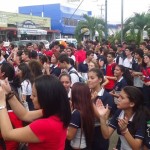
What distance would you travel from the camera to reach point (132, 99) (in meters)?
3.12

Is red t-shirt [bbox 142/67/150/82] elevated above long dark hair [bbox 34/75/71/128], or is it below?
below

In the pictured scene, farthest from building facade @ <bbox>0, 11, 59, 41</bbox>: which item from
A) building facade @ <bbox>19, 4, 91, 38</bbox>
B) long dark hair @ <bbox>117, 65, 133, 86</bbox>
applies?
long dark hair @ <bbox>117, 65, 133, 86</bbox>

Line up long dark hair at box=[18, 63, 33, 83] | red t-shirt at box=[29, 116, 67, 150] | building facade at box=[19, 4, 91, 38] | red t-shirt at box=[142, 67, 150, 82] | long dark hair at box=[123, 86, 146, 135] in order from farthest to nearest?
building facade at box=[19, 4, 91, 38] → red t-shirt at box=[142, 67, 150, 82] → long dark hair at box=[18, 63, 33, 83] → long dark hair at box=[123, 86, 146, 135] → red t-shirt at box=[29, 116, 67, 150]

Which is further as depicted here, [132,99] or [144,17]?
[144,17]

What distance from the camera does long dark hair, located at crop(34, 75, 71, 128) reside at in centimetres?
228

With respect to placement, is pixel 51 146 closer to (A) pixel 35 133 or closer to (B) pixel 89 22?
(A) pixel 35 133

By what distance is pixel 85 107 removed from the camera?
3025 millimetres

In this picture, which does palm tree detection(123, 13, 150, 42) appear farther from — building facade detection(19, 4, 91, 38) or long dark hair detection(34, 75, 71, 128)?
building facade detection(19, 4, 91, 38)

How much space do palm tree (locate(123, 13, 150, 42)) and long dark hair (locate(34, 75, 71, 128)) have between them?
20.0 meters

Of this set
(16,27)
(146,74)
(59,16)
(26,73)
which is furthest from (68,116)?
(59,16)

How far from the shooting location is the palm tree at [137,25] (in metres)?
22.3

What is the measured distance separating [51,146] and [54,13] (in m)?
46.7

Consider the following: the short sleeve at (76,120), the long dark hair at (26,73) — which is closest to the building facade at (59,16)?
the long dark hair at (26,73)

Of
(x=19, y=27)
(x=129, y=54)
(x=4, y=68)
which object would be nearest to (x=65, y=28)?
(x=19, y=27)
